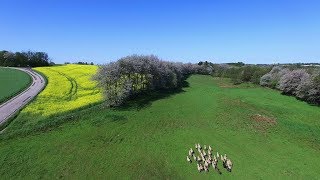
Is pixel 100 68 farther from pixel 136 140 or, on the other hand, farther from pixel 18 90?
pixel 136 140

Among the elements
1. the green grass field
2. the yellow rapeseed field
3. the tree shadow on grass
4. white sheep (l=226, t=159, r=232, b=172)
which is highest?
the green grass field

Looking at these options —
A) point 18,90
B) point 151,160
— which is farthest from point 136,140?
point 18,90

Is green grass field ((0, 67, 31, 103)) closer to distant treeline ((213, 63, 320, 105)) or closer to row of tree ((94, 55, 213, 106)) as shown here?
row of tree ((94, 55, 213, 106))

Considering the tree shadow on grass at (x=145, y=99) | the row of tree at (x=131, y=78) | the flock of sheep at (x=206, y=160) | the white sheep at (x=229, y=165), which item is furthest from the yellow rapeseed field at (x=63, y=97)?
the white sheep at (x=229, y=165)

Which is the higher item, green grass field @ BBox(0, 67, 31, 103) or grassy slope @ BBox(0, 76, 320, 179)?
green grass field @ BBox(0, 67, 31, 103)

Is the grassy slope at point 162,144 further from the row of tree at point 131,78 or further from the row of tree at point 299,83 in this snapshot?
the row of tree at point 299,83

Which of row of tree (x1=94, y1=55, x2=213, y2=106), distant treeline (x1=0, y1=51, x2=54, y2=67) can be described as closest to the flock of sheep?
row of tree (x1=94, y1=55, x2=213, y2=106)
